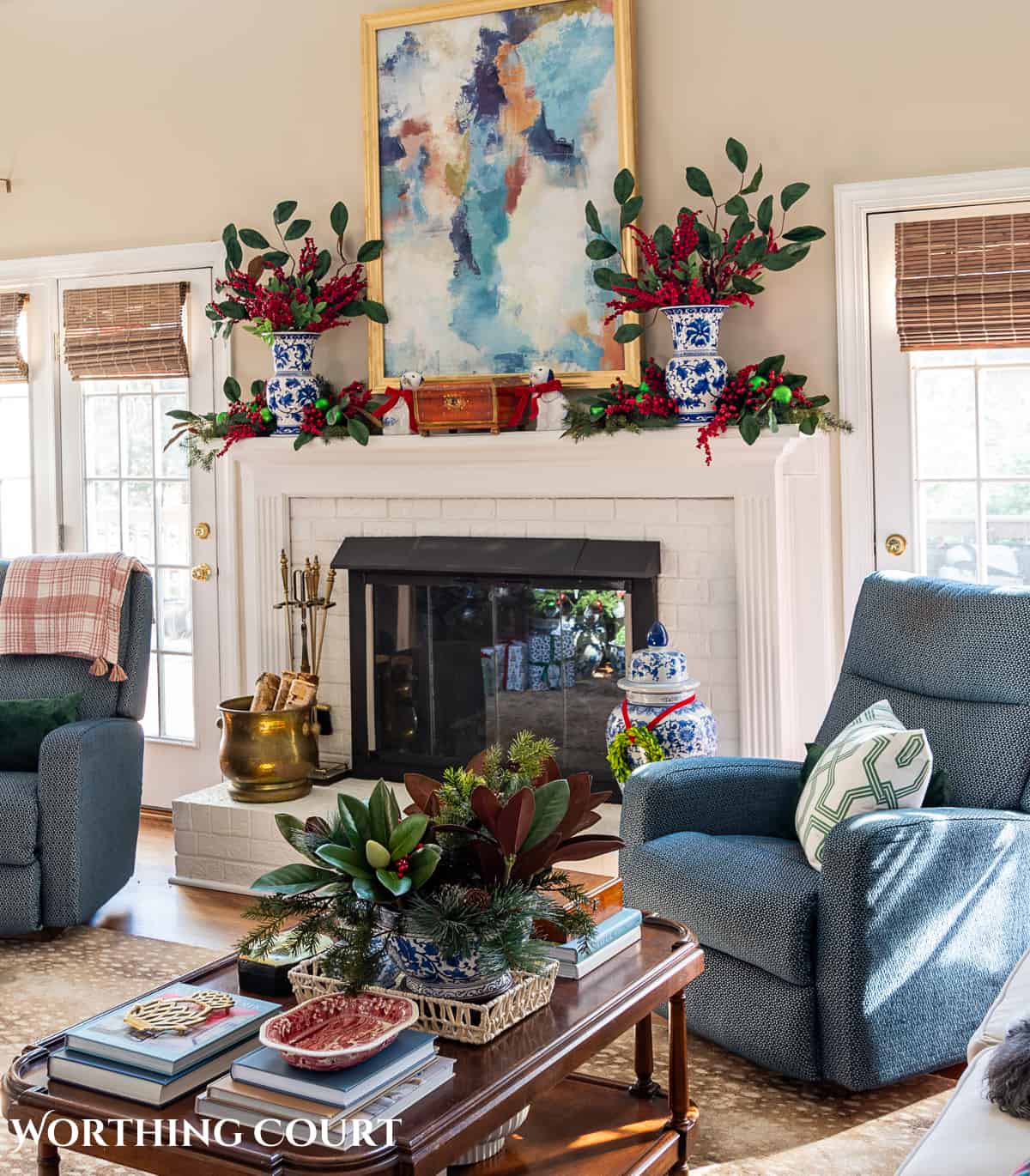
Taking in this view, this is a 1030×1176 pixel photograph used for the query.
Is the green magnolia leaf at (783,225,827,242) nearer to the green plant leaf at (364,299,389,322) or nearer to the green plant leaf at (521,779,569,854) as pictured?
the green plant leaf at (364,299,389,322)

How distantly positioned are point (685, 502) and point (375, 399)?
1.20 m

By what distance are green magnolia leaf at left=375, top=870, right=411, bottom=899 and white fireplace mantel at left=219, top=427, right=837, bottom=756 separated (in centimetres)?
233

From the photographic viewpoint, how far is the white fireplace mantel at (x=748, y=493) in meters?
4.15

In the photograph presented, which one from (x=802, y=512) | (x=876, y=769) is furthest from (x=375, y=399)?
(x=876, y=769)

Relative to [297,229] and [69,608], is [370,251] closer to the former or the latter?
[297,229]

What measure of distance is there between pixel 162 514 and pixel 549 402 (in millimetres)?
1772

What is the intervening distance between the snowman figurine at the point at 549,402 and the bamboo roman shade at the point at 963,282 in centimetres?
104

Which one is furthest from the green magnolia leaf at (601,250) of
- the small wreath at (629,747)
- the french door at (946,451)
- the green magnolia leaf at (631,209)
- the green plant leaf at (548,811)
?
the green plant leaf at (548,811)

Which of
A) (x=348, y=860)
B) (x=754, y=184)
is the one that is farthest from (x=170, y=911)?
(x=754, y=184)

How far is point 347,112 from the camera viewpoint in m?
4.79

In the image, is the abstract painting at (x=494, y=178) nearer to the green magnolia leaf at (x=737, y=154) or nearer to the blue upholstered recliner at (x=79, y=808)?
the green magnolia leaf at (x=737, y=154)

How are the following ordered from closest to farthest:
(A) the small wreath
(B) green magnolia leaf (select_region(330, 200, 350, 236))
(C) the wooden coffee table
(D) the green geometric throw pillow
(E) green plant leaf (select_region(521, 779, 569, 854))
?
1. (C) the wooden coffee table
2. (E) green plant leaf (select_region(521, 779, 569, 854))
3. (D) the green geometric throw pillow
4. (A) the small wreath
5. (B) green magnolia leaf (select_region(330, 200, 350, 236))

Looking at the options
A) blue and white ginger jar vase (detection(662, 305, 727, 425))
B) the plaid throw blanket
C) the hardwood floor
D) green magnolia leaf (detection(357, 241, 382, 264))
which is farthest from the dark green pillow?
blue and white ginger jar vase (detection(662, 305, 727, 425))

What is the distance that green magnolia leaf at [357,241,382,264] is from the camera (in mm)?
4633
